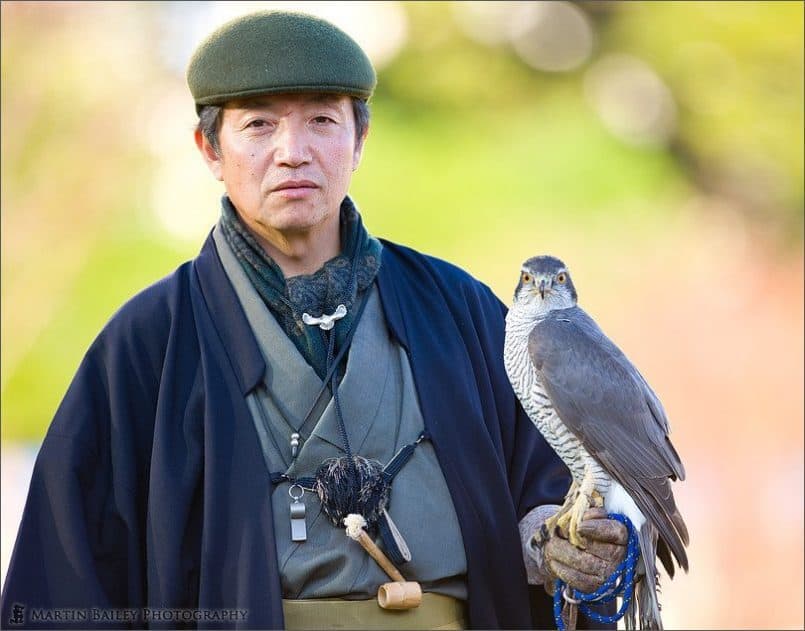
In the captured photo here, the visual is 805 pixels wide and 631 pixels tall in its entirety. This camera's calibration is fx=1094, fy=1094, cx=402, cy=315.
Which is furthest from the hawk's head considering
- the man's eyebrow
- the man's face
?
the man's eyebrow

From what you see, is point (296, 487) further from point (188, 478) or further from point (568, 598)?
point (568, 598)

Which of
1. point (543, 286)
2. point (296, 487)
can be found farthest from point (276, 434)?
point (543, 286)

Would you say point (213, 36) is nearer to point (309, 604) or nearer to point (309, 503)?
point (309, 503)

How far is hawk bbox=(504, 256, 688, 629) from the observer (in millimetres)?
2379

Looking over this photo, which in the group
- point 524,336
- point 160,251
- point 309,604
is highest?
point 160,251

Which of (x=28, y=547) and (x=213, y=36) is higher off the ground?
(x=213, y=36)

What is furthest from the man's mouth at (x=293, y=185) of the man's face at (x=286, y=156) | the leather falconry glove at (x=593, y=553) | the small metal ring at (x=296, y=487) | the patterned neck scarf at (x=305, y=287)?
the leather falconry glove at (x=593, y=553)

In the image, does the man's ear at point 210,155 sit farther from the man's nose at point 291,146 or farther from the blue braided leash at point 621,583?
the blue braided leash at point 621,583

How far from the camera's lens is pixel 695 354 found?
717 centimetres

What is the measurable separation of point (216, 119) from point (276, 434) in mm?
758

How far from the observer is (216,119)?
2.58 metres

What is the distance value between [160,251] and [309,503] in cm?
606

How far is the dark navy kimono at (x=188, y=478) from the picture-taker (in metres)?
2.32

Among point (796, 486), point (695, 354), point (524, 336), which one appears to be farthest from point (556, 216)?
point (524, 336)
